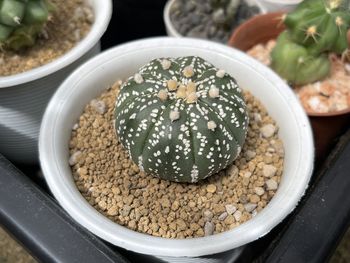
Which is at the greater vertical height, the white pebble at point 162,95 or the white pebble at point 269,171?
the white pebble at point 162,95

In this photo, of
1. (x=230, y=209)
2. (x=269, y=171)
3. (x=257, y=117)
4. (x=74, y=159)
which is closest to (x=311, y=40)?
(x=257, y=117)

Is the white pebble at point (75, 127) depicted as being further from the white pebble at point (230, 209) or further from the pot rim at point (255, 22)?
the pot rim at point (255, 22)

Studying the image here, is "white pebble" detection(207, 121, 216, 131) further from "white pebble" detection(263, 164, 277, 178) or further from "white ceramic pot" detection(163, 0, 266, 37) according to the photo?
"white ceramic pot" detection(163, 0, 266, 37)

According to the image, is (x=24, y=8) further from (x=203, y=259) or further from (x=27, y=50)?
(x=203, y=259)

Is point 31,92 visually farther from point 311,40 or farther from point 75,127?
point 311,40

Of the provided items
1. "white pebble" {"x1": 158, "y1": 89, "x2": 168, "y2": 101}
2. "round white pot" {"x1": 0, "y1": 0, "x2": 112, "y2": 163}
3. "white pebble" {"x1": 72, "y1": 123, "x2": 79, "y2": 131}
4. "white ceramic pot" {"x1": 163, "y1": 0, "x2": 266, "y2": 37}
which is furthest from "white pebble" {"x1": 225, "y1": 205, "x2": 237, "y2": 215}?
"white ceramic pot" {"x1": 163, "y1": 0, "x2": 266, "y2": 37}

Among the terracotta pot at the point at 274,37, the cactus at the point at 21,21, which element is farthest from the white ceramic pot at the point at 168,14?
the cactus at the point at 21,21
